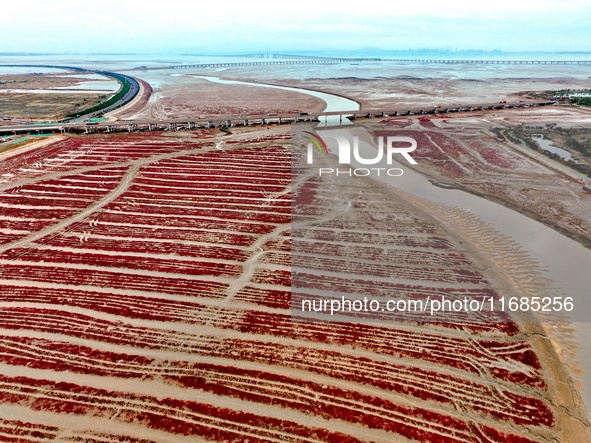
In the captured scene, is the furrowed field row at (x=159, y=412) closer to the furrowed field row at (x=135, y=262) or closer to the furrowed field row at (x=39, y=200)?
the furrowed field row at (x=135, y=262)

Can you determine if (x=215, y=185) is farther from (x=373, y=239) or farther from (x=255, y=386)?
(x=255, y=386)

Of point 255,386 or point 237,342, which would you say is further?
point 237,342

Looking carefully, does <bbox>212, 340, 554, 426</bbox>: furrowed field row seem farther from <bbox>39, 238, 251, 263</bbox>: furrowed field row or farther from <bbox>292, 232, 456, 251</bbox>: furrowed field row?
<bbox>292, 232, 456, 251</bbox>: furrowed field row

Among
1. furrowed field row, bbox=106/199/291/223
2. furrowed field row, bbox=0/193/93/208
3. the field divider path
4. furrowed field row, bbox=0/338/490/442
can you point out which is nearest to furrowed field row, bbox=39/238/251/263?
the field divider path

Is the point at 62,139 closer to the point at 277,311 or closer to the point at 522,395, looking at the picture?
the point at 277,311

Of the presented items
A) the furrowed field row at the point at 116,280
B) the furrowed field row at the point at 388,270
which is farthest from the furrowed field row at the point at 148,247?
the furrowed field row at the point at 388,270

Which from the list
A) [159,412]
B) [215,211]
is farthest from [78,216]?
[159,412]

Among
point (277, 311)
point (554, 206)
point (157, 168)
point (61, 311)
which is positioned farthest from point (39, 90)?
point (554, 206)

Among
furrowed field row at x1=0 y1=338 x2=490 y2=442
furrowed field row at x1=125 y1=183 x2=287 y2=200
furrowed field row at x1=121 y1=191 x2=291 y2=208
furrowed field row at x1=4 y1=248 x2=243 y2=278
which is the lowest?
furrowed field row at x1=0 y1=338 x2=490 y2=442

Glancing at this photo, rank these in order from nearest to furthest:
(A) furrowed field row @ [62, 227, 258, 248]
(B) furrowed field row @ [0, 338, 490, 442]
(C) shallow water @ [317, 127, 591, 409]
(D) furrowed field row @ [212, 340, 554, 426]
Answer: (B) furrowed field row @ [0, 338, 490, 442]
(D) furrowed field row @ [212, 340, 554, 426]
(C) shallow water @ [317, 127, 591, 409]
(A) furrowed field row @ [62, 227, 258, 248]
